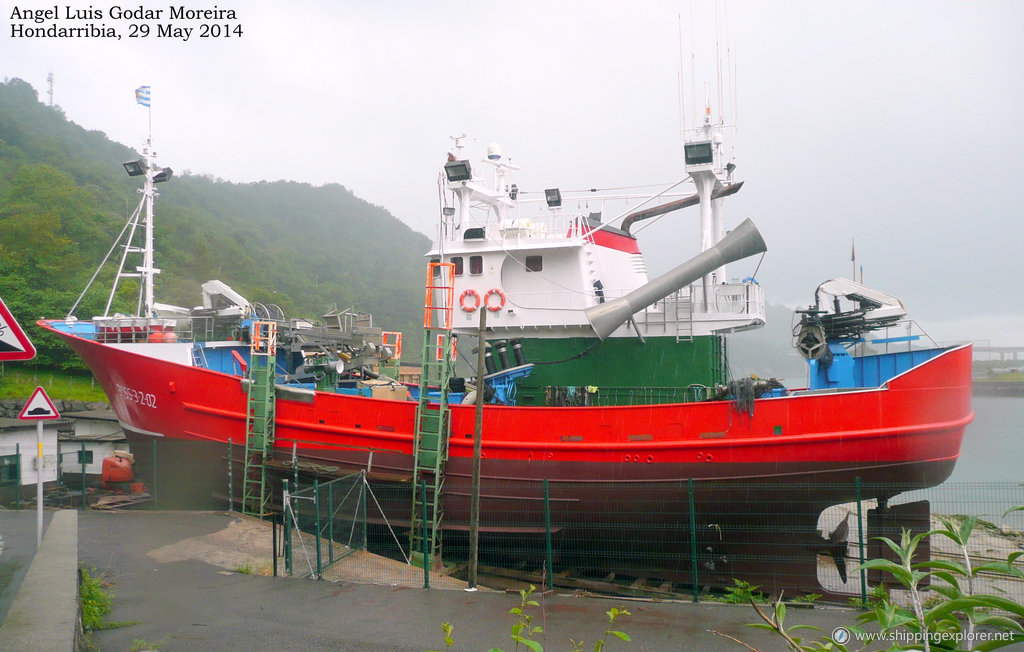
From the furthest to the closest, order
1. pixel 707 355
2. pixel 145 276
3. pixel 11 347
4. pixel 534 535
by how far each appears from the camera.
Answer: pixel 145 276
pixel 707 355
pixel 534 535
pixel 11 347

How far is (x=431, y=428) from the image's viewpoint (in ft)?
37.9

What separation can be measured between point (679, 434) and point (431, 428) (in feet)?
13.0

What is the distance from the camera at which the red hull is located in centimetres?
997

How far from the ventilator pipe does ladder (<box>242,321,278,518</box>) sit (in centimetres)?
596

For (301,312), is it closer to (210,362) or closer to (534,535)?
(210,362)

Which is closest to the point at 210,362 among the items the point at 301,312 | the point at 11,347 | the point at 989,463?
the point at 11,347

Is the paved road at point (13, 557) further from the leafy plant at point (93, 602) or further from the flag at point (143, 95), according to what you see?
the flag at point (143, 95)

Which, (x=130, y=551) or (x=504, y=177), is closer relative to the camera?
(x=130, y=551)

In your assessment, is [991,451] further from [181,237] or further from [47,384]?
[181,237]

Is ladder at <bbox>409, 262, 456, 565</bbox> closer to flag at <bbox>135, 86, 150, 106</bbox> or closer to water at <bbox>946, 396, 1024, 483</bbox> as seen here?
flag at <bbox>135, 86, 150, 106</bbox>

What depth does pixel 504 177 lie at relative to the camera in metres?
16.1

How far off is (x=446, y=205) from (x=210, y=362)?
21.1 ft

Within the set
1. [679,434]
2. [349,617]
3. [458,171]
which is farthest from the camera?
[458,171]

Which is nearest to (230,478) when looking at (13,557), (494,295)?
(494,295)
